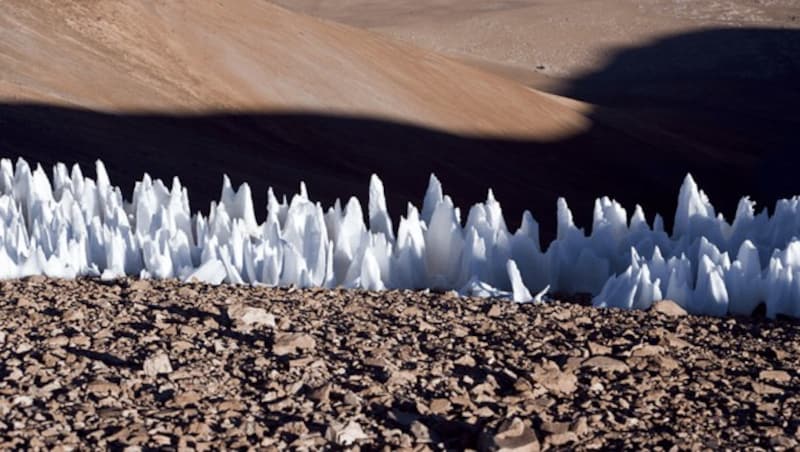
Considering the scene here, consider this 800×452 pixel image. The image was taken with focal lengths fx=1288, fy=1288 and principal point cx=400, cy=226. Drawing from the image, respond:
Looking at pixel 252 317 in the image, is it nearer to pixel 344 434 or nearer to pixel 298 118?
pixel 344 434

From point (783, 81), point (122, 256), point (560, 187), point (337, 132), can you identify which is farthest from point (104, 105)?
point (783, 81)

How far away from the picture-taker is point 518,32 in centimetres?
4175

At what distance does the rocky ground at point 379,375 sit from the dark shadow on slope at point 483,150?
233 inches

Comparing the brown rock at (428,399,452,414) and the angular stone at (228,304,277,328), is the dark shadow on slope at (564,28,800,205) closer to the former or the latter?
the angular stone at (228,304,277,328)

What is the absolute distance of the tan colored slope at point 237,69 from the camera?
1697 centimetres

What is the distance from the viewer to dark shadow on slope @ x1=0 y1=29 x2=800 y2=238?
12953 mm

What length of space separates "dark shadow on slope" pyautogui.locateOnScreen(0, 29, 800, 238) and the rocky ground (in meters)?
5.92

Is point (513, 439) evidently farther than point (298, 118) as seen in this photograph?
No

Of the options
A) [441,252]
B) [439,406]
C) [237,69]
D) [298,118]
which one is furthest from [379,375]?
[237,69]

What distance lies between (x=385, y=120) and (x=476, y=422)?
17.2m

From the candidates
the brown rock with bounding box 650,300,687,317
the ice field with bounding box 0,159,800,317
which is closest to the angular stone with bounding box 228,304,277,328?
the ice field with bounding box 0,159,800,317

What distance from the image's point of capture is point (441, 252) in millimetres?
6012

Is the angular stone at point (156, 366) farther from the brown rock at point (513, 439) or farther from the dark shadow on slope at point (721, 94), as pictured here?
the dark shadow on slope at point (721, 94)

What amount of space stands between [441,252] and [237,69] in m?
15.2
